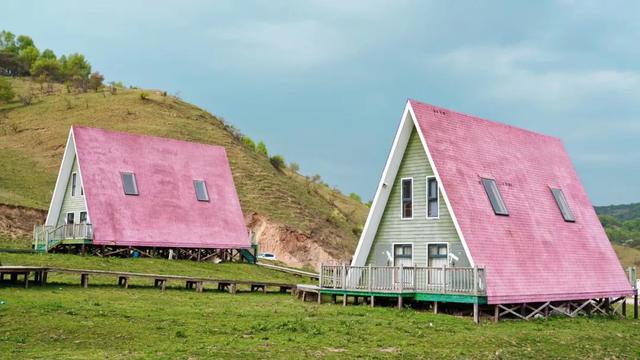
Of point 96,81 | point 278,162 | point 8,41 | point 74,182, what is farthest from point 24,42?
point 74,182

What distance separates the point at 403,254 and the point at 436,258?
5.80 feet

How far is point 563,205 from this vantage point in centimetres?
3175

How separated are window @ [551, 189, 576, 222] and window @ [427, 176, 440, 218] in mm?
6786

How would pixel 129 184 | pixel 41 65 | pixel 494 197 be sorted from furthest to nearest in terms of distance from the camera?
pixel 41 65
pixel 129 184
pixel 494 197

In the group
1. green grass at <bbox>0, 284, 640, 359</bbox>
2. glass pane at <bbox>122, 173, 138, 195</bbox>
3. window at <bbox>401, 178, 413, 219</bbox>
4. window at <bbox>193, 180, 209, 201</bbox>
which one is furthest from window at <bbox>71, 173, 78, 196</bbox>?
window at <bbox>401, 178, 413, 219</bbox>

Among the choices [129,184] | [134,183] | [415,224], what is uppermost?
[134,183]

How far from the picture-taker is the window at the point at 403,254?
28.9 metres

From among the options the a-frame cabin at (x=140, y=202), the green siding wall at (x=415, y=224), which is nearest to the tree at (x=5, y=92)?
the a-frame cabin at (x=140, y=202)

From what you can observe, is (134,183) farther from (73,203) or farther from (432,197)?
(432,197)

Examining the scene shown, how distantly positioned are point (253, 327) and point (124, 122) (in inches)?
2591

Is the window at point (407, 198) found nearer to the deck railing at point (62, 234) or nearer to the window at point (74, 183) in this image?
the deck railing at point (62, 234)

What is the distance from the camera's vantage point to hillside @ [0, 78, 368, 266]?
215 ft

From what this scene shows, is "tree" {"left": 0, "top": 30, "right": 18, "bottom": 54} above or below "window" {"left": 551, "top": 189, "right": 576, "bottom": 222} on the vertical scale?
above

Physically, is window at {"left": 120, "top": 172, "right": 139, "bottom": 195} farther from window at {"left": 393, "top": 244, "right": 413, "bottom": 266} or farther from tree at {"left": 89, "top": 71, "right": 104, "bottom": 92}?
tree at {"left": 89, "top": 71, "right": 104, "bottom": 92}
